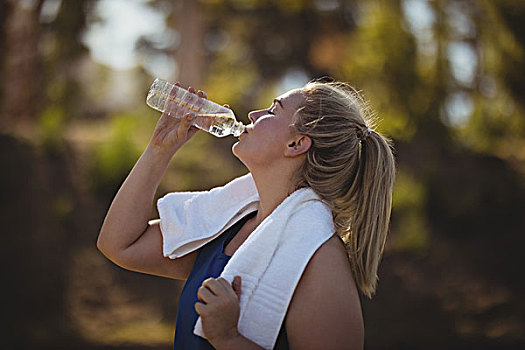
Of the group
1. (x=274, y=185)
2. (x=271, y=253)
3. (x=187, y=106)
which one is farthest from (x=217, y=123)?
(x=271, y=253)

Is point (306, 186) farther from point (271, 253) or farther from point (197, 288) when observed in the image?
point (197, 288)

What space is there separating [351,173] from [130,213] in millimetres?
727

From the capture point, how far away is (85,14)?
7289 millimetres

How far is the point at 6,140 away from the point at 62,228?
106cm

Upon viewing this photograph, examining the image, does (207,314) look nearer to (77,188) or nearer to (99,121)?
(77,188)

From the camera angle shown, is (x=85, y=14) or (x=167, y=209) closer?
(x=167, y=209)

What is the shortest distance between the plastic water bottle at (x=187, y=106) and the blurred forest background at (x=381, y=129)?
3799 mm

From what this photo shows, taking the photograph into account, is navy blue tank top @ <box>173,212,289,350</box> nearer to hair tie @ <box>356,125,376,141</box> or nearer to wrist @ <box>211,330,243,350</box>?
wrist @ <box>211,330,243,350</box>

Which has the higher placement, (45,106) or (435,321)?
(45,106)

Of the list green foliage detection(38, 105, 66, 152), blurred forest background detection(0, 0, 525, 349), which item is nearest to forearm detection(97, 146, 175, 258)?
blurred forest background detection(0, 0, 525, 349)

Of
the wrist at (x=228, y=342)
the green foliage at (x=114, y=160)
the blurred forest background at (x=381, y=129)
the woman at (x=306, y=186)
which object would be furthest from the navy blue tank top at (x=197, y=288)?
the green foliage at (x=114, y=160)

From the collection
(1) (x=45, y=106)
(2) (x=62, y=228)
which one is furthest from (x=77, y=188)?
(1) (x=45, y=106)

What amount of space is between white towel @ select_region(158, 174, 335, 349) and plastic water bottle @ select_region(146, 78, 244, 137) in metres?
0.40

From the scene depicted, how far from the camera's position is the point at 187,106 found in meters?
2.16
